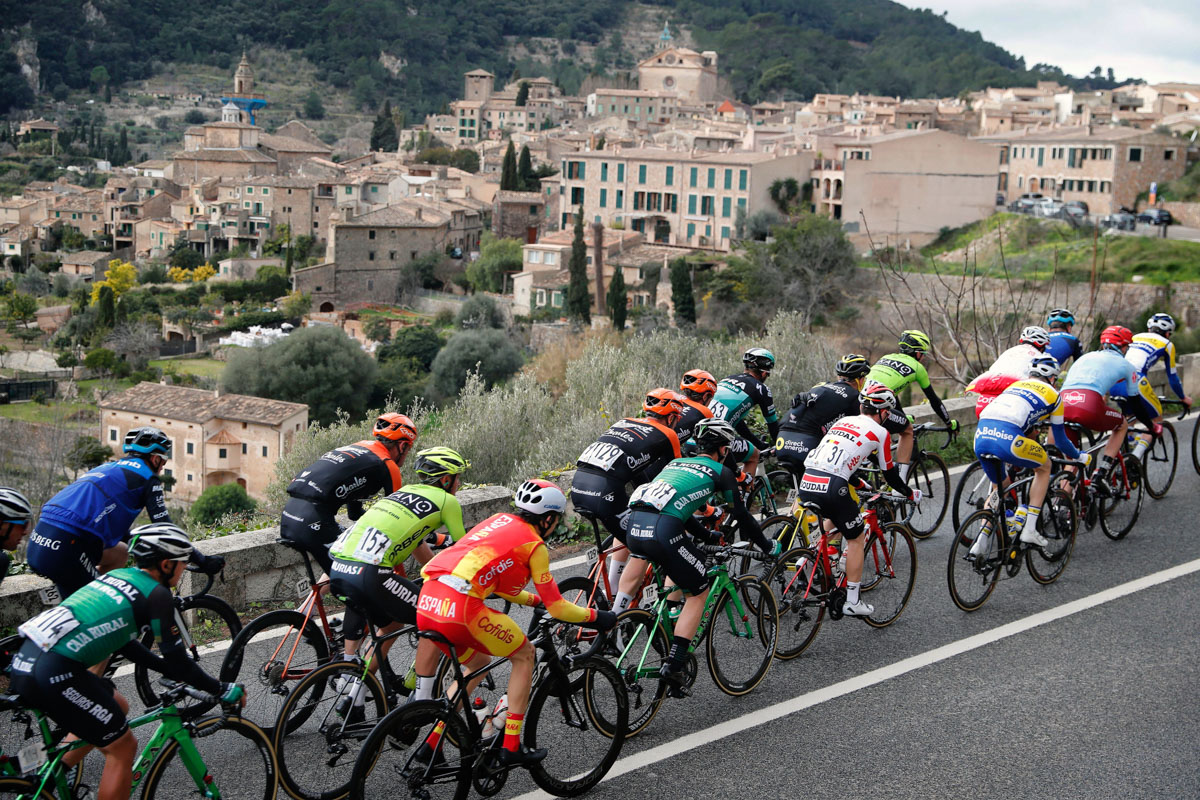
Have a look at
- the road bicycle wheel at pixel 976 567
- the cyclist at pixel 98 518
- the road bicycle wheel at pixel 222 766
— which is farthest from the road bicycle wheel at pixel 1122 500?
the cyclist at pixel 98 518

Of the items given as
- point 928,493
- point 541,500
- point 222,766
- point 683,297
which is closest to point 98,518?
point 222,766

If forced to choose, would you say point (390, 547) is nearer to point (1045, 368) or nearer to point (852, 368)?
point (852, 368)

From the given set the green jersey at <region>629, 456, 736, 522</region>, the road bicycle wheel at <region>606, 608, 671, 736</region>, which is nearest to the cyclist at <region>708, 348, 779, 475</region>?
the green jersey at <region>629, 456, 736, 522</region>

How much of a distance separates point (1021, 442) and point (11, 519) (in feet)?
20.4

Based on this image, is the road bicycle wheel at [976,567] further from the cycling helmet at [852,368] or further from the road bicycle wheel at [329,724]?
the road bicycle wheel at [329,724]

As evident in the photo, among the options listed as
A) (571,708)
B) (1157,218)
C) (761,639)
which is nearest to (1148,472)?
(761,639)

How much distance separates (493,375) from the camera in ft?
178

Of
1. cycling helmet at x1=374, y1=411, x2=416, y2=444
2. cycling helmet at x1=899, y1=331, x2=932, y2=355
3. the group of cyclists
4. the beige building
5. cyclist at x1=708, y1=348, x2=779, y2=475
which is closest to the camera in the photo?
the group of cyclists

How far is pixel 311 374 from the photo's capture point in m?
53.0

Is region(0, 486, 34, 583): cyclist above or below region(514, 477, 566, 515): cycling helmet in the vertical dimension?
below

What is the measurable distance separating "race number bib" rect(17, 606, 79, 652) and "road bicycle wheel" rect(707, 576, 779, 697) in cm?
323

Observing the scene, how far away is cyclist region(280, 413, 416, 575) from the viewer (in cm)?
663

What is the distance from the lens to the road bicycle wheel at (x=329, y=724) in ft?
17.9

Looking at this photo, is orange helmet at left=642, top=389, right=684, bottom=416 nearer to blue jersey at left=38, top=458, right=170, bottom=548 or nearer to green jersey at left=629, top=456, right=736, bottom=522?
green jersey at left=629, top=456, right=736, bottom=522
